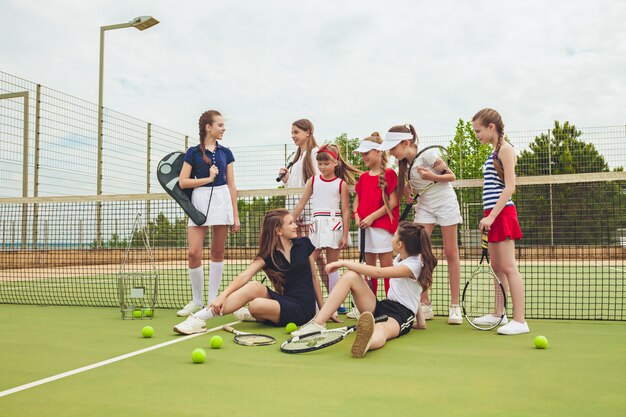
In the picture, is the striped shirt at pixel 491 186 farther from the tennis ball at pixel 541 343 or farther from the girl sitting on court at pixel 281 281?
the girl sitting on court at pixel 281 281

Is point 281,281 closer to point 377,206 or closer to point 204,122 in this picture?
point 377,206

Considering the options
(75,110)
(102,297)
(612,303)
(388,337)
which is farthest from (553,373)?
(75,110)

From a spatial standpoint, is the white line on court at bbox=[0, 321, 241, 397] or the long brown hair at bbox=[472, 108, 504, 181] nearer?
the white line on court at bbox=[0, 321, 241, 397]

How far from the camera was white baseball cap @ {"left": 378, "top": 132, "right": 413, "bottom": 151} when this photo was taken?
4.62 meters

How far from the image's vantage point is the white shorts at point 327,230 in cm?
486

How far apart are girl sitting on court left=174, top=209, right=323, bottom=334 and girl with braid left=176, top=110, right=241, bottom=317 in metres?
0.77

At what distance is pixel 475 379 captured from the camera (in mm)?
2850

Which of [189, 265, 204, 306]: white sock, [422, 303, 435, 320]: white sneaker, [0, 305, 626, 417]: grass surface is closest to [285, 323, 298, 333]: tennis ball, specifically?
[0, 305, 626, 417]: grass surface

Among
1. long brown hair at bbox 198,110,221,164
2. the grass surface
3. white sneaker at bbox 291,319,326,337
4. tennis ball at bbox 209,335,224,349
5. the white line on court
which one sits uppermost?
long brown hair at bbox 198,110,221,164

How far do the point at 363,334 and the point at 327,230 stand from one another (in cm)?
168

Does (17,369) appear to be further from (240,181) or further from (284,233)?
(240,181)

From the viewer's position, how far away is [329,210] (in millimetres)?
4938

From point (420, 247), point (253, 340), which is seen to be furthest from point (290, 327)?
point (420, 247)

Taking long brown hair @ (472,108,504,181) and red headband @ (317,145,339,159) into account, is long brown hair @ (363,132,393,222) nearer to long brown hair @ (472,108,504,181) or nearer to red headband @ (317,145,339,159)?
red headband @ (317,145,339,159)
